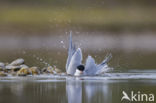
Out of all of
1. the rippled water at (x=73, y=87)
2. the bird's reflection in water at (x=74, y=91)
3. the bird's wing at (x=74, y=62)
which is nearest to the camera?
the bird's reflection in water at (x=74, y=91)

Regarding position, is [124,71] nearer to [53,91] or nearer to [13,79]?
[13,79]

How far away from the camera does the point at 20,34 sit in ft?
59.6

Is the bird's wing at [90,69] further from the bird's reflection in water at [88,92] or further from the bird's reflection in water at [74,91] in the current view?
the bird's reflection in water at [88,92]

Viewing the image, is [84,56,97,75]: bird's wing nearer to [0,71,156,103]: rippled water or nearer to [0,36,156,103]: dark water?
[0,71,156,103]: rippled water

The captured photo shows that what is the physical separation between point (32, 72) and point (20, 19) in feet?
28.5

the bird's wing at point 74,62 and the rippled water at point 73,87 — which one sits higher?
the bird's wing at point 74,62

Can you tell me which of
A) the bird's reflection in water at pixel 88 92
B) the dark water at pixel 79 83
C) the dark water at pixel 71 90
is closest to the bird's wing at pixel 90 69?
the dark water at pixel 79 83

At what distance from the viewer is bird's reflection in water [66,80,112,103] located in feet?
24.4

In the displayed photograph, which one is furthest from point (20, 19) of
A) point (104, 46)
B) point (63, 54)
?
point (63, 54)

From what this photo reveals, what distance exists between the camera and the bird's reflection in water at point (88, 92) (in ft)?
24.4

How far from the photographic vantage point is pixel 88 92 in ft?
26.2

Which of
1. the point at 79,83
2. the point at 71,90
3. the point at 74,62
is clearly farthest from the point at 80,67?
the point at 71,90

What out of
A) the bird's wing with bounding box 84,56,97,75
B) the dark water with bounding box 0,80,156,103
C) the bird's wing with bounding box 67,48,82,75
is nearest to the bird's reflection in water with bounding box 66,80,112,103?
the dark water with bounding box 0,80,156,103

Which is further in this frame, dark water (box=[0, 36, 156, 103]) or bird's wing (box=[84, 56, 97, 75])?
A: bird's wing (box=[84, 56, 97, 75])
